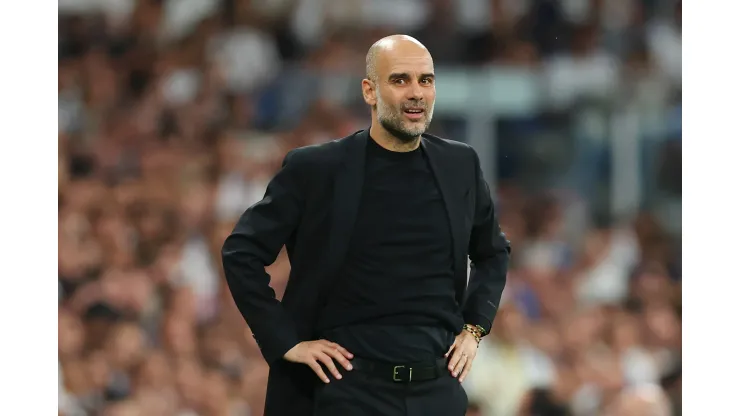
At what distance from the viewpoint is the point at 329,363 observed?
2.18m

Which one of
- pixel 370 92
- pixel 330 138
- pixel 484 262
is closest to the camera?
pixel 370 92

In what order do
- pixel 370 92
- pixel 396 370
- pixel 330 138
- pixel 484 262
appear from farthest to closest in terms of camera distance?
1. pixel 330 138
2. pixel 484 262
3. pixel 370 92
4. pixel 396 370

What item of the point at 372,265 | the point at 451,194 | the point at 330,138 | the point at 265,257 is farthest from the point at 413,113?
the point at 330,138

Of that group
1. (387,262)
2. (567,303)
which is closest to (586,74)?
(567,303)

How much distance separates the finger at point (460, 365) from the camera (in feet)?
7.38

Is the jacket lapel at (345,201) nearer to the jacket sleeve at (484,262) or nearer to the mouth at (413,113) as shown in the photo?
the mouth at (413,113)

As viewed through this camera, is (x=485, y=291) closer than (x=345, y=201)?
No

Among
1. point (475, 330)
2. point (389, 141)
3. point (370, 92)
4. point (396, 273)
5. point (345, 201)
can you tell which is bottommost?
point (475, 330)

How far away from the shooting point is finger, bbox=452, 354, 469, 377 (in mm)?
2250

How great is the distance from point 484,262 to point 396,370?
1.24ft

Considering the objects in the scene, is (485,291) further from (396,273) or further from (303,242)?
(303,242)

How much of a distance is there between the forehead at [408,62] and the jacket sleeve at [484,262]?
11.5 inches

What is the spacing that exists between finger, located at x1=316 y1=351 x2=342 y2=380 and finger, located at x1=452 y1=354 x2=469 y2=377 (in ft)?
0.79

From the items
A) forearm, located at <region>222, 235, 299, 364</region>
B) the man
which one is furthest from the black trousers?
forearm, located at <region>222, 235, 299, 364</region>
